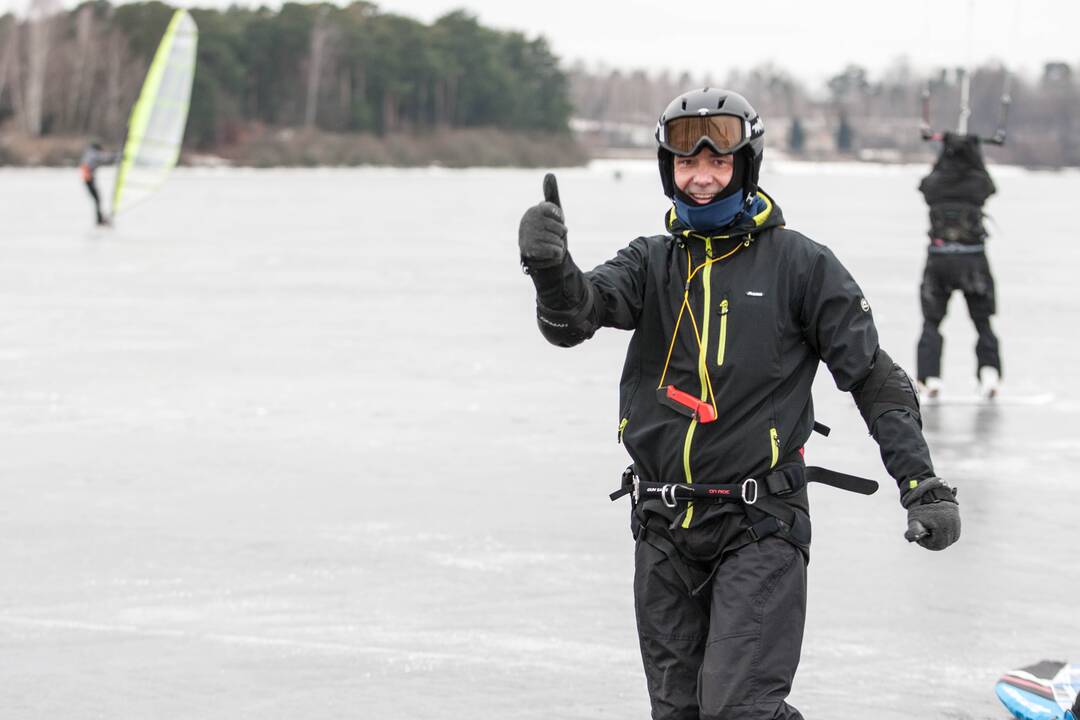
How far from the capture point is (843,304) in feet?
11.5

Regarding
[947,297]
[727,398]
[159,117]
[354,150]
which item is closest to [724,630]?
[727,398]

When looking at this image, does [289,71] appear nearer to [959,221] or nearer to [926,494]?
[959,221]

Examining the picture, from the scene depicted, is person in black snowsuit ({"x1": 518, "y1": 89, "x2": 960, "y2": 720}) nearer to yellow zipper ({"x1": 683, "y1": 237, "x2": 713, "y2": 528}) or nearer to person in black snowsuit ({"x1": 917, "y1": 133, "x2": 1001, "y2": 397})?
yellow zipper ({"x1": 683, "y1": 237, "x2": 713, "y2": 528})

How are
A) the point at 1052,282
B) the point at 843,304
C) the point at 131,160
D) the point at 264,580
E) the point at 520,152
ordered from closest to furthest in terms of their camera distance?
1. the point at 843,304
2. the point at 264,580
3. the point at 1052,282
4. the point at 131,160
5. the point at 520,152

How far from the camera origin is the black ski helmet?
353 cm

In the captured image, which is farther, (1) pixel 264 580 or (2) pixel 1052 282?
(2) pixel 1052 282

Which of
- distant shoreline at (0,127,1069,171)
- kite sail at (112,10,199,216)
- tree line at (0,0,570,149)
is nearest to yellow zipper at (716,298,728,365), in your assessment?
kite sail at (112,10,199,216)

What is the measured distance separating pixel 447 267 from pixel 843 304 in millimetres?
17453

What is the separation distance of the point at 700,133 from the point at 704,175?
0.33ft

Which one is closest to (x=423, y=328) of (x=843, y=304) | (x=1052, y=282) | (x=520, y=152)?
(x=1052, y=282)

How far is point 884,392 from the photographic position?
353 centimetres

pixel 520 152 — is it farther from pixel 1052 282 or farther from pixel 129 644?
pixel 129 644

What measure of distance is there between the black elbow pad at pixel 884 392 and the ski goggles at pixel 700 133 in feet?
1.72

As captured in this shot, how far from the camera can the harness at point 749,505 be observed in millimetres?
3461
